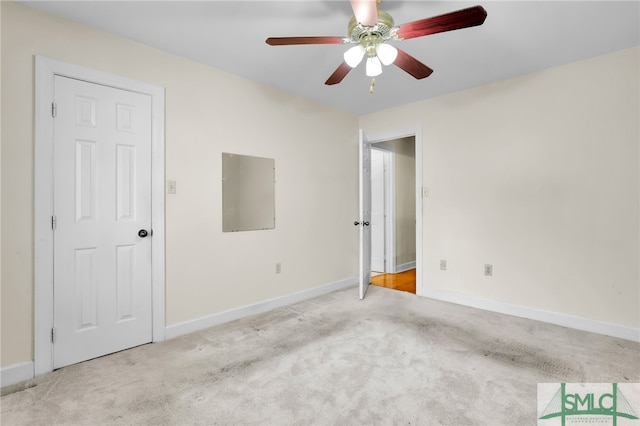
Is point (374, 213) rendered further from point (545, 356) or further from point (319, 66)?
point (545, 356)

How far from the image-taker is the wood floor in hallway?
4293 mm

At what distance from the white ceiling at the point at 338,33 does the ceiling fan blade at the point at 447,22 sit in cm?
38

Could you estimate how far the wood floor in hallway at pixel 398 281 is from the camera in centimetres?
429

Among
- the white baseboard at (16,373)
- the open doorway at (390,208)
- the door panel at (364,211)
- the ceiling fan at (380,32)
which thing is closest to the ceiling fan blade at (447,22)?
the ceiling fan at (380,32)

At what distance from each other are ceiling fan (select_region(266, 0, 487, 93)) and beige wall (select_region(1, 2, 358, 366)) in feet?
4.28

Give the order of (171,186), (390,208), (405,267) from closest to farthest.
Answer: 1. (171,186)
2. (390,208)
3. (405,267)

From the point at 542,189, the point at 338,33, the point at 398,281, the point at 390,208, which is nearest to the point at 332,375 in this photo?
the point at 338,33

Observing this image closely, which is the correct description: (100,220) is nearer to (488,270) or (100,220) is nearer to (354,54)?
(354,54)

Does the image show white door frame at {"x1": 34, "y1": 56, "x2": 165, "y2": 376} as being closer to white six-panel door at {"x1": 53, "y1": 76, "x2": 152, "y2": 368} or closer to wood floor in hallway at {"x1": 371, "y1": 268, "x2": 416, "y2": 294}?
white six-panel door at {"x1": 53, "y1": 76, "x2": 152, "y2": 368}

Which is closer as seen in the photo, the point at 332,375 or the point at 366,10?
the point at 366,10

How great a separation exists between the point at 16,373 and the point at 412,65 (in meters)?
3.27

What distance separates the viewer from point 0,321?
1935 mm

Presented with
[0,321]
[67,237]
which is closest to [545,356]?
[67,237]

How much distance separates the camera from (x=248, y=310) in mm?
3186
